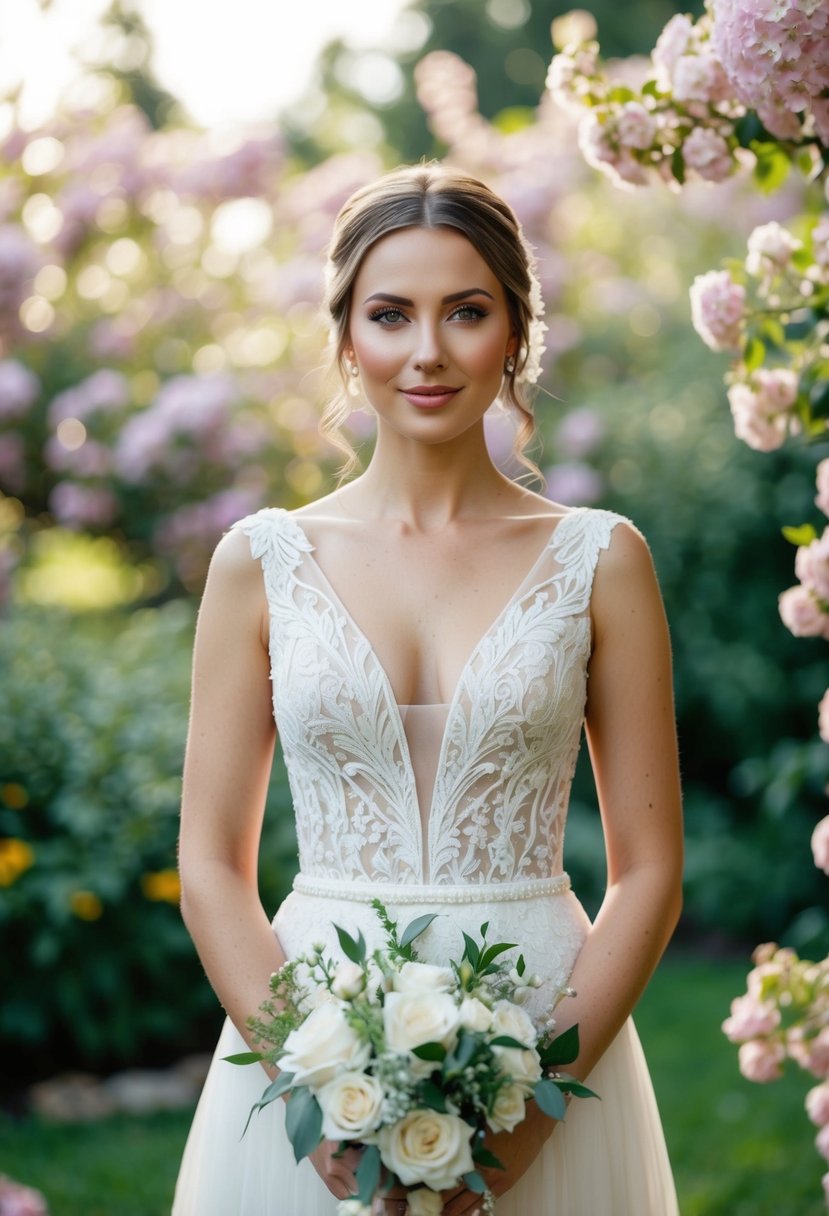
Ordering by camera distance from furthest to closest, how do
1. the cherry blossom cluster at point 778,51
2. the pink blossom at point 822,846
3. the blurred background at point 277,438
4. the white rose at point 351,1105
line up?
the blurred background at point 277,438, the pink blossom at point 822,846, the cherry blossom cluster at point 778,51, the white rose at point 351,1105

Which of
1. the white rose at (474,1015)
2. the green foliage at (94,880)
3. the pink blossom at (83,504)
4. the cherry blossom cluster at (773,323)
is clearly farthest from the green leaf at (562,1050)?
the pink blossom at (83,504)

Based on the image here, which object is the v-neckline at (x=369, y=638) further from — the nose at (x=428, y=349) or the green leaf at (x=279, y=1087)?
the green leaf at (x=279, y=1087)

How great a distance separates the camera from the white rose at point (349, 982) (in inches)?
78.5

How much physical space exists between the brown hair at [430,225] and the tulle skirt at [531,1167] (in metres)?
0.99

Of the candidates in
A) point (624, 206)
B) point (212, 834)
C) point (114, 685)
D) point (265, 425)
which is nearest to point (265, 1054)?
point (212, 834)

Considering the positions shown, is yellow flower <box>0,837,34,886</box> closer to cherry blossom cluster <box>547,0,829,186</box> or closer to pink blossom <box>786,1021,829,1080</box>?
pink blossom <box>786,1021,829,1080</box>

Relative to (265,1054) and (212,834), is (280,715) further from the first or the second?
(265,1054)

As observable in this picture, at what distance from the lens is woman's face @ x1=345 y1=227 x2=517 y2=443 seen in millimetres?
2430

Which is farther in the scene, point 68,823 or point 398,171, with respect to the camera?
point 68,823

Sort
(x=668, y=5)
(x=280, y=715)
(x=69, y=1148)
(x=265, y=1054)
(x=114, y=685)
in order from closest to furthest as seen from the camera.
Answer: (x=265, y=1054)
(x=280, y=715)
(x=69, y=1148)
(x=114, y=685)
(x=668, y=5)

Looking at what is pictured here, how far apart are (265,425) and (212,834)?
4.79 m

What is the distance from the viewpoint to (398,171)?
8.68ft

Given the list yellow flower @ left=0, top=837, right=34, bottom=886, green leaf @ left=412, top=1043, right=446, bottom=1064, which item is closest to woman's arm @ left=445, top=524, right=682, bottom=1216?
green leaf @ left=412, top=1043, right=446, bottom=1064

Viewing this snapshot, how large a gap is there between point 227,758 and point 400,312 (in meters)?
0.81
